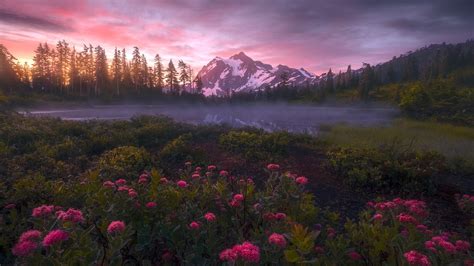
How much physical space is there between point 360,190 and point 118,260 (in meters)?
7.37

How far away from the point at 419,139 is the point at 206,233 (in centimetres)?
1772

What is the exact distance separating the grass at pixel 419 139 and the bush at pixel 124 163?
8.20 metres

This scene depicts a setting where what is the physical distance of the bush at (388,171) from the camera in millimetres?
8328

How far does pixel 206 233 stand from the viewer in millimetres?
3045

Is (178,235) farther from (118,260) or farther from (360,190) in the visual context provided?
(360,190)

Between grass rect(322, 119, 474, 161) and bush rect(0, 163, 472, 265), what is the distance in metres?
8.18

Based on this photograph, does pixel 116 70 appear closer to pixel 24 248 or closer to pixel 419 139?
pixel 419 139

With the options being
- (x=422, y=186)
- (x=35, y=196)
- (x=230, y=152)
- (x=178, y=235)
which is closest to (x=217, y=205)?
(x=178, y=235)

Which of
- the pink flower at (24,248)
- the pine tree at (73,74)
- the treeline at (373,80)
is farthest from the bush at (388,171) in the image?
the pine tree at (73,74)

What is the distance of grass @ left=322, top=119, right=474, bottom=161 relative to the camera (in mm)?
13226

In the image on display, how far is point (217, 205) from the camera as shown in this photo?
3881 millimetres

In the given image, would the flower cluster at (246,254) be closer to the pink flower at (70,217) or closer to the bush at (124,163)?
the pink flower at (70,217)

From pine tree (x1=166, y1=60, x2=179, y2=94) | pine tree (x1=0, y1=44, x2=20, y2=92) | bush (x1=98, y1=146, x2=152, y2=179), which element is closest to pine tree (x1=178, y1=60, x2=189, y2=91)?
pine tree (x1=166, y1=60, x2=179, y2=94)

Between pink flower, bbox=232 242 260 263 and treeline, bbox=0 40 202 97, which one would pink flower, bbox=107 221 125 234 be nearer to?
pink flower, bbox=232 242 260 263
